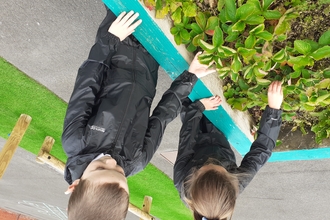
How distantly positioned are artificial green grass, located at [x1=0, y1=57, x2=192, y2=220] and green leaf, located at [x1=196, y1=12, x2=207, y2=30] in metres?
1.55

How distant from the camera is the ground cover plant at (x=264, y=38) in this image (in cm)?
124

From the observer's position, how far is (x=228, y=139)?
2064 mm

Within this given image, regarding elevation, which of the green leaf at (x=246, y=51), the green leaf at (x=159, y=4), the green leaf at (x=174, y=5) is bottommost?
the green leaf at (x=246, y=51)

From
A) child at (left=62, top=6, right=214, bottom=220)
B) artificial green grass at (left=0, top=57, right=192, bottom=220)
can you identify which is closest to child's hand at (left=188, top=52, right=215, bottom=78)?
child at (left=62, top=6, right=214, bottom=220)

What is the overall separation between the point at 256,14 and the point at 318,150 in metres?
1.14

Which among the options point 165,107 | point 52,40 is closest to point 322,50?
point 165,107

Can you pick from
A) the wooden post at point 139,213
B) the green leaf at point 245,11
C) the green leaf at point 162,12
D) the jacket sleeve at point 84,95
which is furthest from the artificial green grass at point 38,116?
the green leaf at point 245,11

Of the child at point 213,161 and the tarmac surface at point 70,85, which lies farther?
the tarmac surface at point 70,85

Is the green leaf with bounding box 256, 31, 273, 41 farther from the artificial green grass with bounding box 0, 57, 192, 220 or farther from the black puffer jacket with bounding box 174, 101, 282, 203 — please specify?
the artificial green grass with bounding box 0, 57, 192, 220

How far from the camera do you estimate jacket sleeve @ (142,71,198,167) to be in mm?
1572

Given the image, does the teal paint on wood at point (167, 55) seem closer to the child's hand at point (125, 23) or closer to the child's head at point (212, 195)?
the child's hand at point (125, 23)

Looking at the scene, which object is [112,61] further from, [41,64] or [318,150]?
[318,150]

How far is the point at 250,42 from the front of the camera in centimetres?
131

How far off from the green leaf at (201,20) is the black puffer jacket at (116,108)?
26 centimetres
